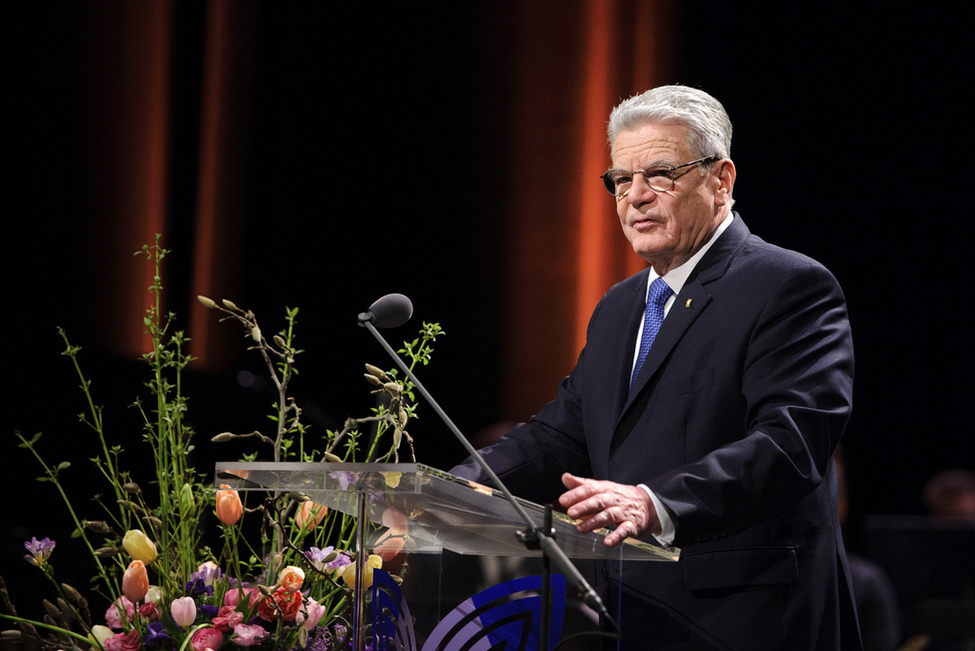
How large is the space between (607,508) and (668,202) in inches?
31.0

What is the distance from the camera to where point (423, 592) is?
1428 millimetres

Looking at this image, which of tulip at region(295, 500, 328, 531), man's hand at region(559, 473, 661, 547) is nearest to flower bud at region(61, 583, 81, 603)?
tulip at region(295, 500, 328, 531)

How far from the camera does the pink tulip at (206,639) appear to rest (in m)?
1.54

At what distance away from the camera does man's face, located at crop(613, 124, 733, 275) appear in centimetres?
199

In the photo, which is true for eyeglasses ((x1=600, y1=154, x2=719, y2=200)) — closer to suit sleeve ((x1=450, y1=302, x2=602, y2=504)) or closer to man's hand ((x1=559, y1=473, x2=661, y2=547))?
suit sleeve ((x1=450, y1=302, x2=602, y2=504))

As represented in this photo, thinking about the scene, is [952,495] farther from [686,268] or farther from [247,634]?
[247,634]

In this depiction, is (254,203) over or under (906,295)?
over

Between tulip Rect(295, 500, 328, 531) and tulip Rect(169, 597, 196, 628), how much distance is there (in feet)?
0.70

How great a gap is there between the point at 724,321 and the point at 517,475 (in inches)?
19.1

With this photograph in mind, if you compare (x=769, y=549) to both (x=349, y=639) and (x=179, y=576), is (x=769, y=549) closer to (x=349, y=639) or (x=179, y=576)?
(x=349, y=639)

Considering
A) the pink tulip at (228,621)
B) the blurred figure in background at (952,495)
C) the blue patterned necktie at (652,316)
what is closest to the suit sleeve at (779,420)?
the blue patterned necktie at (652,316)

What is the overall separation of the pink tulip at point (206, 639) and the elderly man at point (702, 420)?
1.62 feet

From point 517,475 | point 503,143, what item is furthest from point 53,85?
point 517,475

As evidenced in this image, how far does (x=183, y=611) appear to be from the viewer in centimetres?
154
